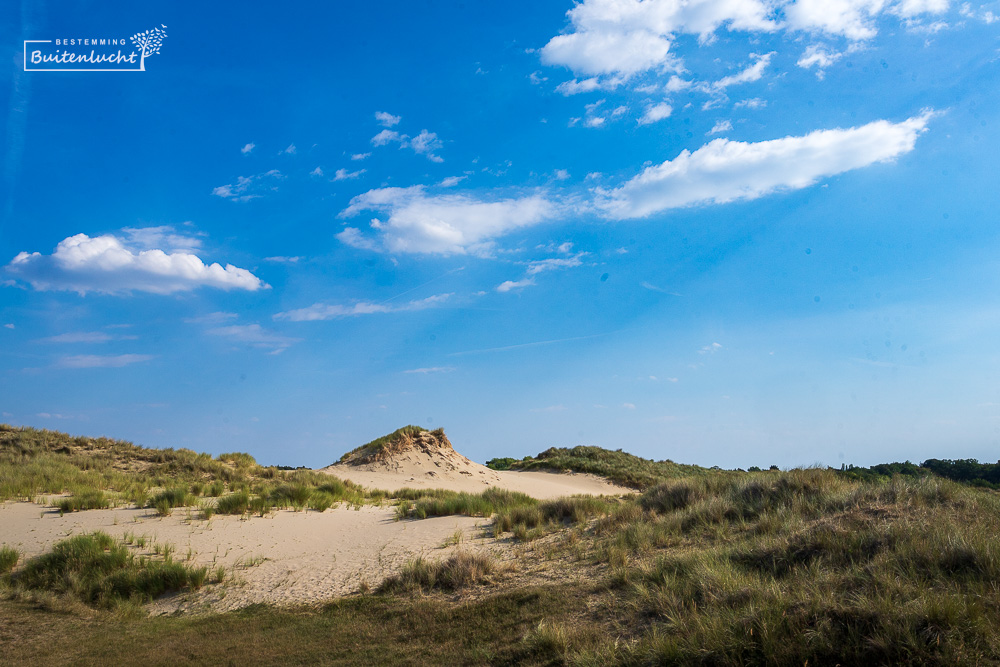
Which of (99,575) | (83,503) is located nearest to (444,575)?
(99,575)

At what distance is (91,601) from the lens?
862 centimetres

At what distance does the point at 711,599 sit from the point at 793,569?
4.19ft

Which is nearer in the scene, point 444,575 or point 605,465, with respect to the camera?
point 444,575

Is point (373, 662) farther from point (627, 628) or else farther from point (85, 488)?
point (85, 488)

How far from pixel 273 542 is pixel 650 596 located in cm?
849

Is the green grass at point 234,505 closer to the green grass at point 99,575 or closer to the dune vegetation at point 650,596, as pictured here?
the dune vegetation at point 650,596

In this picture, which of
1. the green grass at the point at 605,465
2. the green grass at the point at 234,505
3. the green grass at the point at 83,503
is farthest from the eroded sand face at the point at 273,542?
the green grass at the point at 605,465

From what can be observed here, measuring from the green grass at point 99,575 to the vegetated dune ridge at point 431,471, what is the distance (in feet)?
53.6

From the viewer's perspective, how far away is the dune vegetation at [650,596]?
15.3 feet

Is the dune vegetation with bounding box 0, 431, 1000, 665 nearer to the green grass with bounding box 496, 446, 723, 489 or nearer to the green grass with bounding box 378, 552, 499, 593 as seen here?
the green grass with bounding box 378, 552, 499, 593

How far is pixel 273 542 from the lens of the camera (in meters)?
11.6

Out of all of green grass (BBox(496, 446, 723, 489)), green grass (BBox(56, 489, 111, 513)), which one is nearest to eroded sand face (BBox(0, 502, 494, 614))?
green grass (BBox(56, 489, 111, 513))

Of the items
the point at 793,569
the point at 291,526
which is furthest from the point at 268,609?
the point at 793,569

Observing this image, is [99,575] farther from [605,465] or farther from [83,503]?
[605,465]
